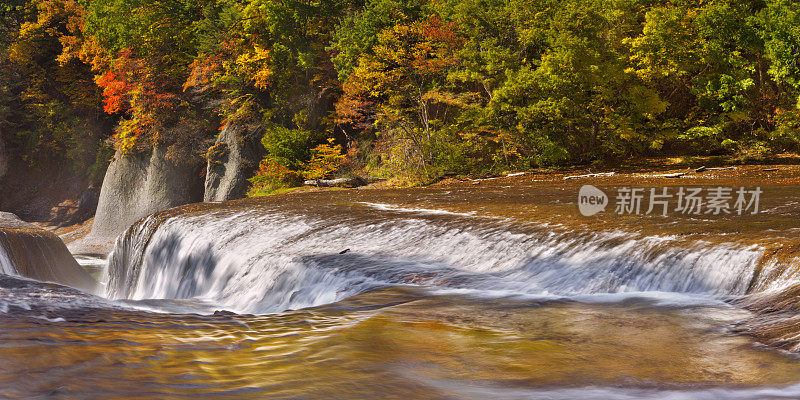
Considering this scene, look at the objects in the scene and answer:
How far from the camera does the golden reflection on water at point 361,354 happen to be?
260 centimetres

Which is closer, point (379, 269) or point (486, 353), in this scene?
point (486, 353)

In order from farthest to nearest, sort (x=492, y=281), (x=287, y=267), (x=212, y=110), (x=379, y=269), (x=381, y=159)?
(x=212, y=110), (x=381, y=159), (x=287, y=267), (x=379, y=269), (x=492, y=281)

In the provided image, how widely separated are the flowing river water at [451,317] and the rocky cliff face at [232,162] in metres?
18.1

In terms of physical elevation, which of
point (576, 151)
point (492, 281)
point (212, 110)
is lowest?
point (492, 281)

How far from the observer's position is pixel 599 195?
1156cm

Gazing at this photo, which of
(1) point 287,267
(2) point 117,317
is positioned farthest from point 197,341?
(1) point 287,267

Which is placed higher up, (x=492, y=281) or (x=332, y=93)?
(x=332, y=93)

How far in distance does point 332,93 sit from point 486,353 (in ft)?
79.4

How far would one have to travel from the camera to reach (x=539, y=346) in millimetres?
3471

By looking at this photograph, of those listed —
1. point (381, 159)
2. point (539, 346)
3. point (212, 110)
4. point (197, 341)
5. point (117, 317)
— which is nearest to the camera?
point (197, 341)

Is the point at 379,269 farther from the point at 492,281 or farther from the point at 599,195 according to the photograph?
the point at 599,195
